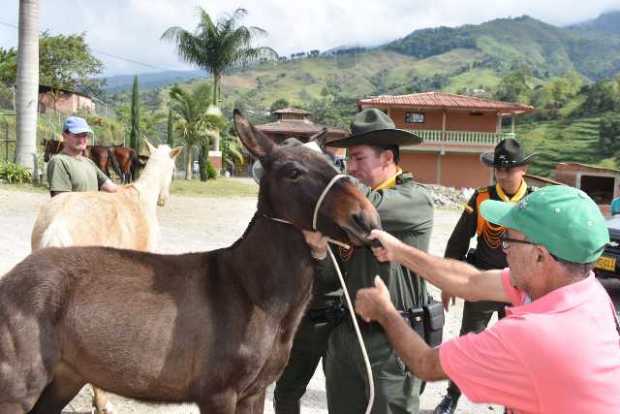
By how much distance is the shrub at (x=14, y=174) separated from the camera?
65.6 feet

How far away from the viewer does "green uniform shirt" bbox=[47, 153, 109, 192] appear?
18.5 feet

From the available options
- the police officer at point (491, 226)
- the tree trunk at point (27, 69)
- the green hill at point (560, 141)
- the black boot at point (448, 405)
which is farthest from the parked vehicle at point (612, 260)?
the green hill at point (560, 141)

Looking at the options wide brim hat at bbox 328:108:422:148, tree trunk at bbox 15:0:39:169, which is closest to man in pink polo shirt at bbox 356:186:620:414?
wide brim hat at bbox 328:108:422:148

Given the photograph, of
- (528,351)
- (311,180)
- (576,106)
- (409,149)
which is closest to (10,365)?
(311,180)

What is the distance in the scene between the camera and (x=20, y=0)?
61.9ft

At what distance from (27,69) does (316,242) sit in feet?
65.1

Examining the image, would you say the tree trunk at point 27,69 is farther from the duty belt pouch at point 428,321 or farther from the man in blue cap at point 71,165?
the duty belt pouch at point 428,321

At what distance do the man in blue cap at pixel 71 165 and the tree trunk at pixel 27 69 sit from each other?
50.9 ft

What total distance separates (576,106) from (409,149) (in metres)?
53.6

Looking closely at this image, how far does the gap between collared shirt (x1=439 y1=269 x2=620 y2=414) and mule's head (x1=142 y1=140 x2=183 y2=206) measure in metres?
4.31

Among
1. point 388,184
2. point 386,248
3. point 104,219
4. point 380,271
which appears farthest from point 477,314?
point 104,219

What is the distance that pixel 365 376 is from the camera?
10.6ft

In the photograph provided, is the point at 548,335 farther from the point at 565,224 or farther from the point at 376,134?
the point at 376,134

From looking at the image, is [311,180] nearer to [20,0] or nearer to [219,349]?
[219,349]
